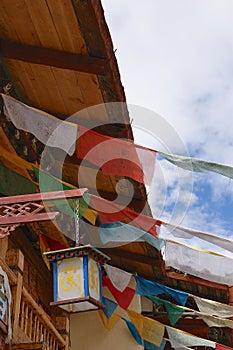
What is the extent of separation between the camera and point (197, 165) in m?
5.69

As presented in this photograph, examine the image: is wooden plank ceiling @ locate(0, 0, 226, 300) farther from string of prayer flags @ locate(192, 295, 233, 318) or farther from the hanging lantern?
string of prayer flags @ locate(192, 295, 233, 318)

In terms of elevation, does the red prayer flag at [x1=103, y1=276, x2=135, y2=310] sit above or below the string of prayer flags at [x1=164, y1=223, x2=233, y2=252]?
below

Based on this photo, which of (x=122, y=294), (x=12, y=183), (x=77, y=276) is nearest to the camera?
(x=77, y=276)

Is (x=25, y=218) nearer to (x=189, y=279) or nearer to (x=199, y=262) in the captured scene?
(x=199, y=262)

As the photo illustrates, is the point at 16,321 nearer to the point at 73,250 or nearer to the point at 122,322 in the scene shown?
the point at 73,250

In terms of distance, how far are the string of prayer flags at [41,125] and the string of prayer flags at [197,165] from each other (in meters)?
0.90

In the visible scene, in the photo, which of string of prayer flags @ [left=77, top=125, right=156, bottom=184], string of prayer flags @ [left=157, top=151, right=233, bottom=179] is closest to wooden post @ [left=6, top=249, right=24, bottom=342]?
string of prayer flags @ [left=77, top=125, right=156, bottom=184]

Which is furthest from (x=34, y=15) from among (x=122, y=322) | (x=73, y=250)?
(x=122, y=322)

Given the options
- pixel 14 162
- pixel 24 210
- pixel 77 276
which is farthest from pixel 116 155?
pixel 24 210

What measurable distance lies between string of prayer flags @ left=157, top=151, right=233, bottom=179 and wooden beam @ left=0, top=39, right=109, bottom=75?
102 cm

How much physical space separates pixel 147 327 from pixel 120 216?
2.69 m

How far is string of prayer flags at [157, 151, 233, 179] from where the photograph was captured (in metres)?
5.59

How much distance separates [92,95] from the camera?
249 inches

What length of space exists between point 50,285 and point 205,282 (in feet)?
12.0
